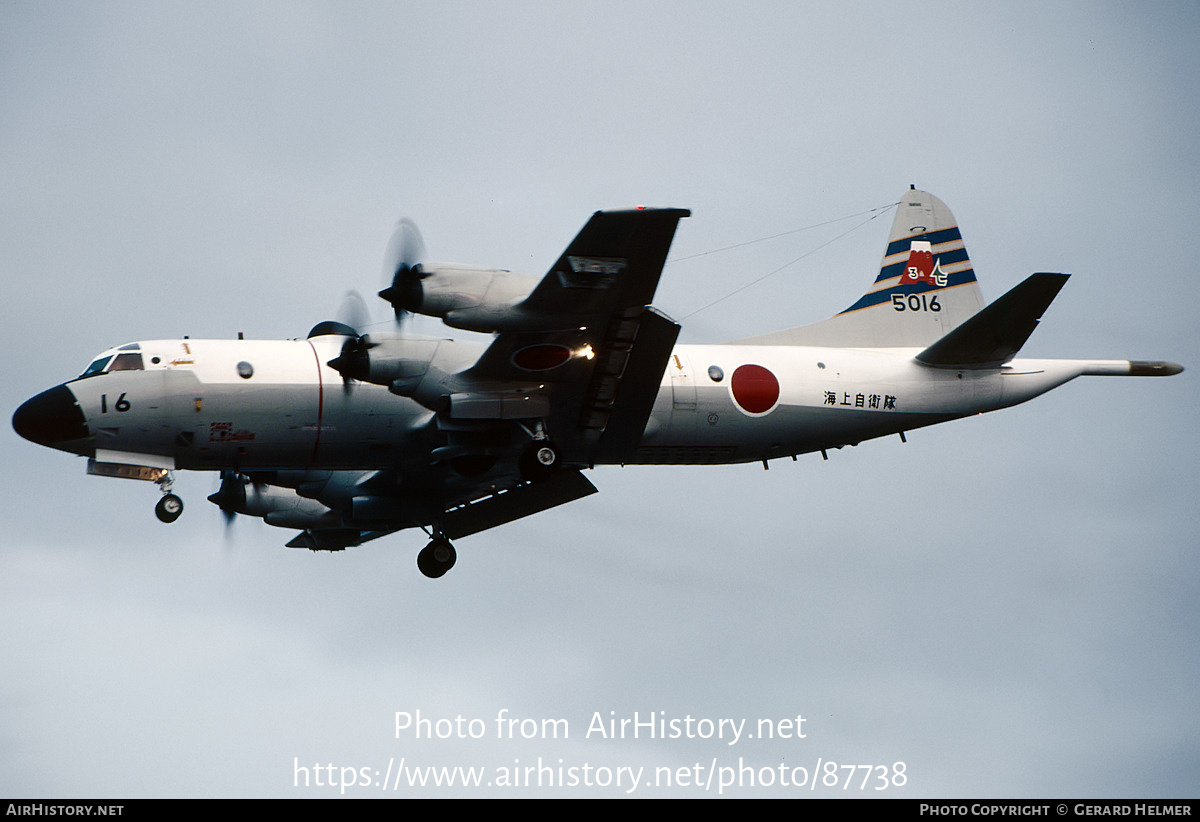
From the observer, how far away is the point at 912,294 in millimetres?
27359

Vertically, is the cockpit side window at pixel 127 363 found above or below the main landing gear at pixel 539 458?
above

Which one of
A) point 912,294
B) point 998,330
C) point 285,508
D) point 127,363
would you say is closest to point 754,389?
point 998,330

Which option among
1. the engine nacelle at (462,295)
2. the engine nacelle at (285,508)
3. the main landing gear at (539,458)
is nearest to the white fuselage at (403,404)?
the main landing gear at (539,458)

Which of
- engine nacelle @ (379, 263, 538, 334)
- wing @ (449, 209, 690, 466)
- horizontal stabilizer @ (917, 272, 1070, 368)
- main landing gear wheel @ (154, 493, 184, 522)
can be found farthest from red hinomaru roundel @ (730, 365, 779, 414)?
main landing gear wheel @ (154, 493, 184, 522)

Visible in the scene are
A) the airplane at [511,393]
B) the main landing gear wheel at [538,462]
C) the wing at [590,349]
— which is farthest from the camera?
the main landing gear wheel at [538,462]

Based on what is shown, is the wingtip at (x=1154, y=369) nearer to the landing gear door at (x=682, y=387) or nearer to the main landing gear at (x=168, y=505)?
the landing gear door at (x=682, y=387)

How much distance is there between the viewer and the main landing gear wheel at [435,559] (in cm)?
2595

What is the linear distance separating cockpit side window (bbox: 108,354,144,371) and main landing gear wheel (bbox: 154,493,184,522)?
7.79 ft

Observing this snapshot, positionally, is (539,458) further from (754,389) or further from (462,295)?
(754,389)

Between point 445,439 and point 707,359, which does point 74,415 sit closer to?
point 445,439

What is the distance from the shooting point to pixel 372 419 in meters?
22.4

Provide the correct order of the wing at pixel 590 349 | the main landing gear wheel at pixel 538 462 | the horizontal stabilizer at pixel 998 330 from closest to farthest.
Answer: the wing at pixel 590 349 → the main landing gear wheel at pixel 538 462 → the horizontal stabilizer at pixel 998 330

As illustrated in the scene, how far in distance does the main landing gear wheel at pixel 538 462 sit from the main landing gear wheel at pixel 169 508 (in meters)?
5.80
